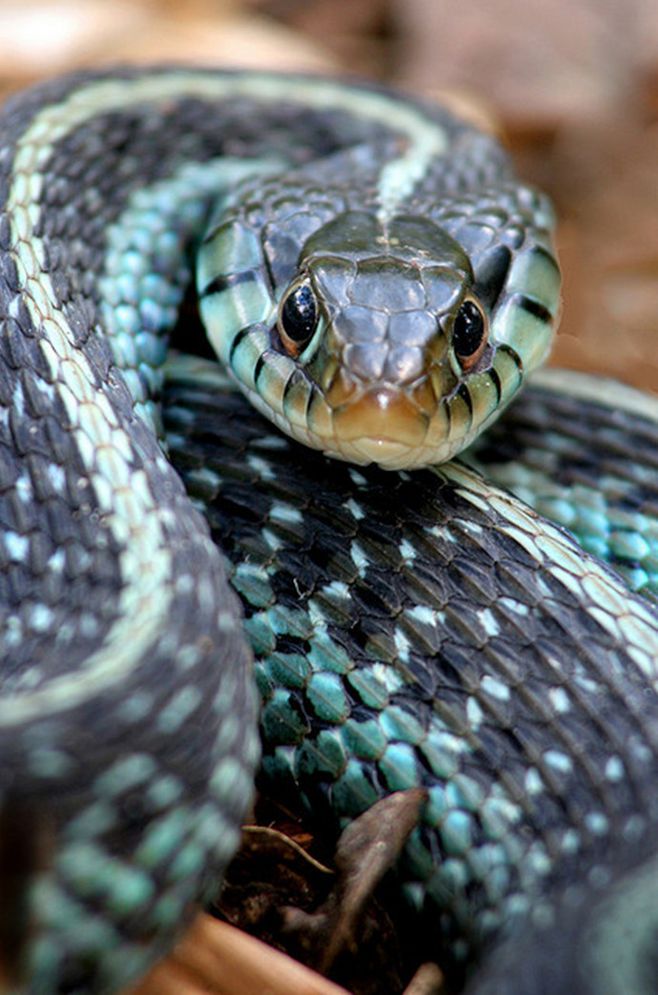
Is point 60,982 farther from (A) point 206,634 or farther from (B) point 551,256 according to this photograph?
(B) point 551,256

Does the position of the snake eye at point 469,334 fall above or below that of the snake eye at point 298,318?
above

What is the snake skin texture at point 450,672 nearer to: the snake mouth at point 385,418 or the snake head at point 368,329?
the snake head at point 368,329

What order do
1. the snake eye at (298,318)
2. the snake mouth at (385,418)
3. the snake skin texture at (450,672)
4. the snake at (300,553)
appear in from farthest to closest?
the snake eye at (298,318) < the snake mouth at (385,418) < the snake skin texture at (450,672) < the snake at (300,553)

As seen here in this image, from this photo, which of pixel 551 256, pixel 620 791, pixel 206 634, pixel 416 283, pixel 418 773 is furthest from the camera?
pixel 551 256

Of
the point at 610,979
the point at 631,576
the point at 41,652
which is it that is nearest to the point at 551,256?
the point at 631,576

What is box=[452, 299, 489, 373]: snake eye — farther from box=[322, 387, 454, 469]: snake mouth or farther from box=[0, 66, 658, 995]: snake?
box=[322, 387, 454, 469]: snake mouth

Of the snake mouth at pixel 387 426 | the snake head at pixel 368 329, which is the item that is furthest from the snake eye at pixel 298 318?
the snake mouth at pixel 387 426
